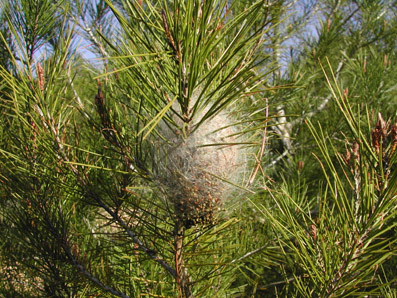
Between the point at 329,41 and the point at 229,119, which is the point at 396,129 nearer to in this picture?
the point at 229,119

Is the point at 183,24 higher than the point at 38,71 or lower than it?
lower

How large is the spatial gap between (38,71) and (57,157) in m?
0.20

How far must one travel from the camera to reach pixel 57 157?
0.79 metres

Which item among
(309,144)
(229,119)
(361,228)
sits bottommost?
(309,144)

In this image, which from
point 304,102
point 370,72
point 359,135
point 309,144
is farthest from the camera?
point 309,144

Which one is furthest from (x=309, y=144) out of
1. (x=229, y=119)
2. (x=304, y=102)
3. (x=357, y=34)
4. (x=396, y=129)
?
(x=396, y=129)

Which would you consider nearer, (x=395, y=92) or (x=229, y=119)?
(x=229, y=119)

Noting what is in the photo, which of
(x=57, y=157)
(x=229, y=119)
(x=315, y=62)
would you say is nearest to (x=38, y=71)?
(x=57, y=157)

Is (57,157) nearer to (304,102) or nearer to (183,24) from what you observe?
(183,24)

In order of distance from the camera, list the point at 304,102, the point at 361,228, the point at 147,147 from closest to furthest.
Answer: the point at 361,228 → the point at 147,147 → the point at 304,102

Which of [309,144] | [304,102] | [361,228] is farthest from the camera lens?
[309,144]

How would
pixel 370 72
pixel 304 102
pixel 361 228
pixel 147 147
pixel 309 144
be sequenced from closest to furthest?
pixel 361 228 → pixel 147 147 → pixel 370 72 → pixel 304 102 → pixel 309 144

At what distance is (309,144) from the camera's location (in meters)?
2.20

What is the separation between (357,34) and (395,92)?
0.53 metres
